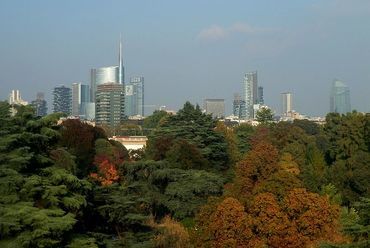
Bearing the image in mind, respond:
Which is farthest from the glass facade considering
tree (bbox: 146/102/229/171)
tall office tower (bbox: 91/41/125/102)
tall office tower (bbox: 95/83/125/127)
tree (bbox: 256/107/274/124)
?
tree (bbox: 146/102/229/171)

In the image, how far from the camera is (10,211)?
34.7 ft

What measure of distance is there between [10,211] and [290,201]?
22.7 feet

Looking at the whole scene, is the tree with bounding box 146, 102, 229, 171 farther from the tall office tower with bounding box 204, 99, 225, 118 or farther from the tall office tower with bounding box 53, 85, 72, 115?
the tall office tower with bounding box 204, 99, 225, 118

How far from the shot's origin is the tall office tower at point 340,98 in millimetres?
167913

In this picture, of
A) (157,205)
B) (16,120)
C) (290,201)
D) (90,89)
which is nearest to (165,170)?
(157,205)

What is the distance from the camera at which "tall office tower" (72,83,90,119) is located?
181 meters

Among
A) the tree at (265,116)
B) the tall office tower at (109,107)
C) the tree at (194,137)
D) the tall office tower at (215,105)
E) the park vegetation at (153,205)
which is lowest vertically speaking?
the park vegetation at (153,205)

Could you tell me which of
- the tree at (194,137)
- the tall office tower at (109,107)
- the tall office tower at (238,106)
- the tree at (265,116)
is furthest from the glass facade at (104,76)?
the tree at (194,137)

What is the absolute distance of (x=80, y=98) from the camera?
620 feet

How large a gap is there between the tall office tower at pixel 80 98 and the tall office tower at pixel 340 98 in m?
71.9

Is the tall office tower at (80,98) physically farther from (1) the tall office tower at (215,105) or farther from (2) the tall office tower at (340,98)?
(2) the tall office tower at (340,98)

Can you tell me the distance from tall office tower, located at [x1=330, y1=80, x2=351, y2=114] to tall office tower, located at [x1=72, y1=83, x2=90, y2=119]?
71.9 metres

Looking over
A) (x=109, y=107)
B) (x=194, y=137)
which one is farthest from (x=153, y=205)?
(x=109, y=107)

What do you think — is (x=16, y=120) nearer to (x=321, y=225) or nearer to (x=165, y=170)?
(x=321, y=225)
